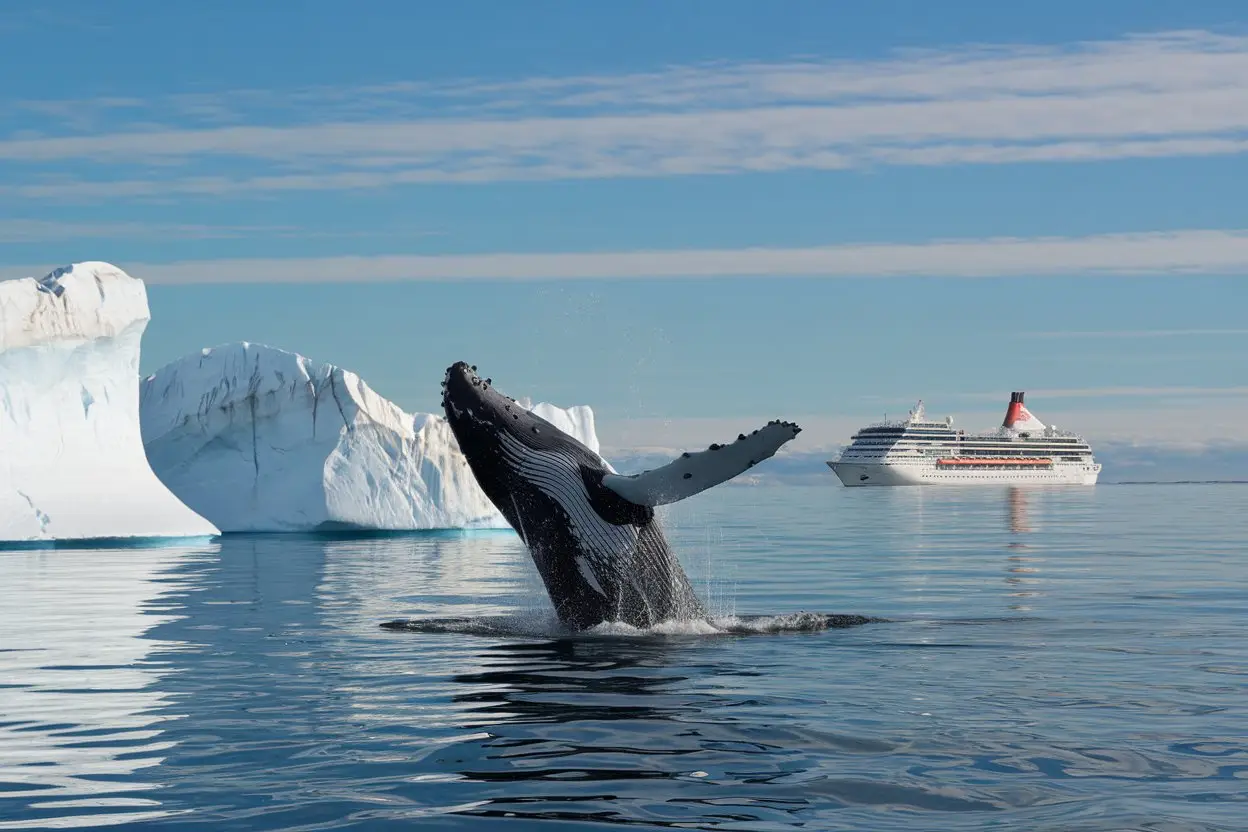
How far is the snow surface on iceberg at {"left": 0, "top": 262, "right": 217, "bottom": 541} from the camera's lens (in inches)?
1592

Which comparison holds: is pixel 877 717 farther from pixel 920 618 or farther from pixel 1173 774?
pixel 920 618

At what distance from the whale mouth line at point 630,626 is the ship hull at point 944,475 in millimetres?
128937

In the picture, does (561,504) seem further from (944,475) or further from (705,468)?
(944,475)

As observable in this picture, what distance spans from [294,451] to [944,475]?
105 metres

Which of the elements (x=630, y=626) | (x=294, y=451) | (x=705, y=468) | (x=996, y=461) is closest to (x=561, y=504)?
(x=630, y=626)

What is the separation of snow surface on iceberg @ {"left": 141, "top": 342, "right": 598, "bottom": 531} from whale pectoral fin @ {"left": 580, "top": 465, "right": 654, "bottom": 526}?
35.5m

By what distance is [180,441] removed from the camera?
49.3 m

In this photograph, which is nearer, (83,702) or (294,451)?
(83,702)

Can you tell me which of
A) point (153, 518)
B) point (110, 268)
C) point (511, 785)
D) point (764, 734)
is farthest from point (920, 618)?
point (110, 268)

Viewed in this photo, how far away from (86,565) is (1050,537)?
24539mm

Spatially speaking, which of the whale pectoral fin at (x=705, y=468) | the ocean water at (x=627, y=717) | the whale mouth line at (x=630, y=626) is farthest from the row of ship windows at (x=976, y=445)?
the whale pectoral fin at (x=705, y=468)

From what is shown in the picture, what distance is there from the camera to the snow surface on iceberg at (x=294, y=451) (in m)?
47.2

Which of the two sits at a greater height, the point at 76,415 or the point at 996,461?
the point at 996,461

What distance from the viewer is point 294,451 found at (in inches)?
1877
